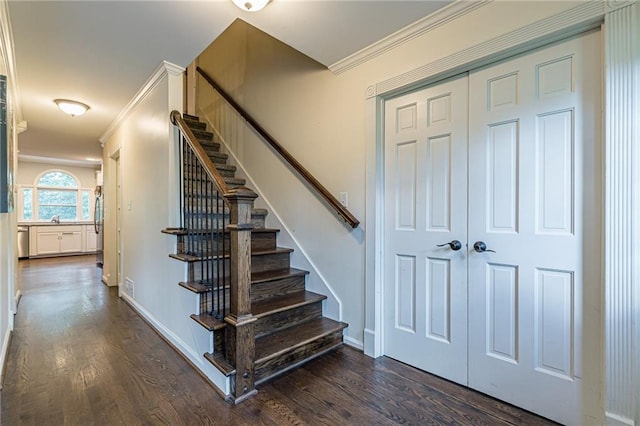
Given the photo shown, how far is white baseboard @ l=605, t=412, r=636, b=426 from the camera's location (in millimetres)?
1281

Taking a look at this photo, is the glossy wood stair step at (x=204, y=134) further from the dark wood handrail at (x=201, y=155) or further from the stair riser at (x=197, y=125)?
the dark wood handrail at (x=201, y=155)

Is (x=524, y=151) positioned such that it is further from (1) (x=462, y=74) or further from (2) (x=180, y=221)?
(2) (x=180, y=221)

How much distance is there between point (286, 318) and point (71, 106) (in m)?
3.32

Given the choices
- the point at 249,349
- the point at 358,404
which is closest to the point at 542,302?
the point at 358,404

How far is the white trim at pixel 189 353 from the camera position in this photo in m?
1.79

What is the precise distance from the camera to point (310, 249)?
269cm

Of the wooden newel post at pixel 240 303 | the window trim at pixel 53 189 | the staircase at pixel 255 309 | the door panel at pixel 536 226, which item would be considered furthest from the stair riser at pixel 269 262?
the window trim at pixel 53 189

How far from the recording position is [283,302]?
2.34 meters

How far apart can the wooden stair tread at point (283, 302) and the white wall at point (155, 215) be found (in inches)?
14.6

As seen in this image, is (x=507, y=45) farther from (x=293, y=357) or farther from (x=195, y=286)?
(x=195, y=286)

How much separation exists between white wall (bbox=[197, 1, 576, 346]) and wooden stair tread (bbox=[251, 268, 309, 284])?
0.19 m

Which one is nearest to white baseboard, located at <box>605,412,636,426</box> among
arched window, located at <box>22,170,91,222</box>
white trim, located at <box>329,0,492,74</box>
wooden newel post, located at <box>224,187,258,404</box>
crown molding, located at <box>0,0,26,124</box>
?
wooden newel post, located at <box>224,187,258,404</box>

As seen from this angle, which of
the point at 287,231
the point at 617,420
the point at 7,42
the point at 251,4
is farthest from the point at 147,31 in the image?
the point at 617,420

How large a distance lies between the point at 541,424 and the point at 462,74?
1.94m
